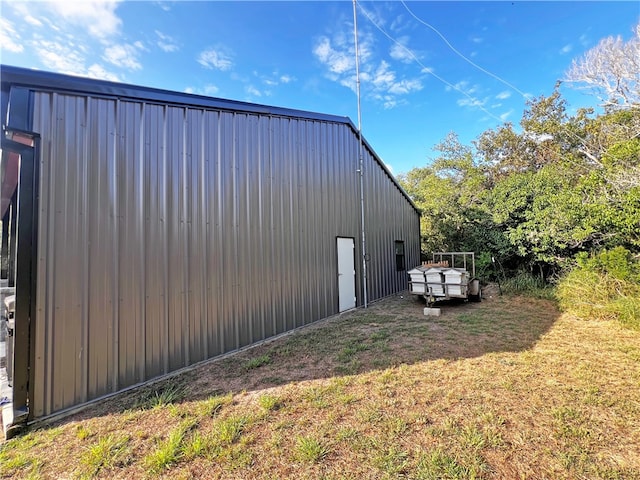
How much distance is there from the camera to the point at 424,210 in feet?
43.5

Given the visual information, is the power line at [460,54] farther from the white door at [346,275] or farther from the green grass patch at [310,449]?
the green grass patch at [310,449]

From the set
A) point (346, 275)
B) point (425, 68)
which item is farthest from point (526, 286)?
point (425, 68)

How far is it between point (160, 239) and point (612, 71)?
12.9 meters

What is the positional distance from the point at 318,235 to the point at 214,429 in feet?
14.4

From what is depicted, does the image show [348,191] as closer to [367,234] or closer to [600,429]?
[367,234]

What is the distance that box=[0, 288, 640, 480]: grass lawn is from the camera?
79.4 inches

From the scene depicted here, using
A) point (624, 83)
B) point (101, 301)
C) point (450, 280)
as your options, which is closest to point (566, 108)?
point (624, 83)

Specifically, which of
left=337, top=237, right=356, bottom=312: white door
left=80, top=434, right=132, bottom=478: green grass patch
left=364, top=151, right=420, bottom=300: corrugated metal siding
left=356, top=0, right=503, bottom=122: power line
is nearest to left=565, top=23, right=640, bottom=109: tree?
left=356, top=0, right=503, bottom=122: power line

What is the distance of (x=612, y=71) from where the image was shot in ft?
26.7

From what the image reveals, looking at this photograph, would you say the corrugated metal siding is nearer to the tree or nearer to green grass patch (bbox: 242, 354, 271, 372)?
green grass patch (bbox: 242, 354, 271, 372)

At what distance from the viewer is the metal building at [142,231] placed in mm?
2922

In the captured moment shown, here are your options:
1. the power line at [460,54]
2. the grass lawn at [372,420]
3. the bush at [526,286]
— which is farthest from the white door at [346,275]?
the power line at [460,54]

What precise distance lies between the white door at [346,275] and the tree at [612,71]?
8940 millimetres

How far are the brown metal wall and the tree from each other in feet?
30.9
